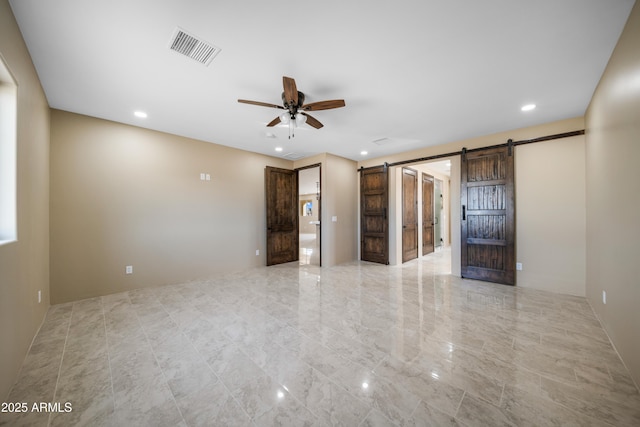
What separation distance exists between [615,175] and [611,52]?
109 centimetres

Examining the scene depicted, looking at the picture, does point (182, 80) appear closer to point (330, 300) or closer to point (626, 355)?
point (330, 300)

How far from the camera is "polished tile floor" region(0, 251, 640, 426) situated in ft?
4.70

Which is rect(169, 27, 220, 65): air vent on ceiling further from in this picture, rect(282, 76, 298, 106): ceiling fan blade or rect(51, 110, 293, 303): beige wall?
rect(51, 110, 293, 303): beige wall

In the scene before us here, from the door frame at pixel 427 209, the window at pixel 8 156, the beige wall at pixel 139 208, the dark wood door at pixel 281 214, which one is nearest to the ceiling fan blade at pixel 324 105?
the window at pixel 8 156

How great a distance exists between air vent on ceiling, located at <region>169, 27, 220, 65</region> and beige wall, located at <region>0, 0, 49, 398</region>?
3.22ft

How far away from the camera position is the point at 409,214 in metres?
6.08

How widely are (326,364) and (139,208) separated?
3.81 m

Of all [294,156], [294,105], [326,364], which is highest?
[294,156]

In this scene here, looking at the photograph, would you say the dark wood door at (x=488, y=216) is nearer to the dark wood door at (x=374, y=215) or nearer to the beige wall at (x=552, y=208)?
the beige wall at (x=552, y=208)

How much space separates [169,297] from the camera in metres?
3.43

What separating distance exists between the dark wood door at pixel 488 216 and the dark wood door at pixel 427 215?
253 cm

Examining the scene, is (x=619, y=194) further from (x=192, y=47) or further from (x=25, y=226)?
(x=25, y=226)

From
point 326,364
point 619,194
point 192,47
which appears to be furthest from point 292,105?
point 619,194

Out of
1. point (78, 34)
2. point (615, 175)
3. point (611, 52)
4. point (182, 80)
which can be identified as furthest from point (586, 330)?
point (78, 34)
